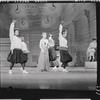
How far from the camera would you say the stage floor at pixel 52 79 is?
255 cm

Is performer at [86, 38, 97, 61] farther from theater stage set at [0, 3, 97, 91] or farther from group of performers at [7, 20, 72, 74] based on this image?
group of performers at [7, 20, 72, 74]

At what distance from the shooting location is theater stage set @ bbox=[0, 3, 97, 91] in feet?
8.46

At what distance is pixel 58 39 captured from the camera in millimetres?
2623

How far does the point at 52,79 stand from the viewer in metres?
2.57

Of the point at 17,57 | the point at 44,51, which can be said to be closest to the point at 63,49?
the point at 44,51

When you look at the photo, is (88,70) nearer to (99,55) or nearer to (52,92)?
(99,55)

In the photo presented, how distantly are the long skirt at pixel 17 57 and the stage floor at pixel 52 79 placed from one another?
0.09 metres

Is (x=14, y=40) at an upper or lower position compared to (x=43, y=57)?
upper

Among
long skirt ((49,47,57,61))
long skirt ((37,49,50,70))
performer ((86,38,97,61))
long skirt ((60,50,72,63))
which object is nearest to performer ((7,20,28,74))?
long skirt ((37,49,50,70))

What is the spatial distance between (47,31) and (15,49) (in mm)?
408

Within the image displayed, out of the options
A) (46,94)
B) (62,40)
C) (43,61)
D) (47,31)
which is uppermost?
(47,31)

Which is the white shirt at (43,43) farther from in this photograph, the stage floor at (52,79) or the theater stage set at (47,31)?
the stage floor at (52,79)

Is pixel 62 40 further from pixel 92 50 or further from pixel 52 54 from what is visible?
pixel 92 50

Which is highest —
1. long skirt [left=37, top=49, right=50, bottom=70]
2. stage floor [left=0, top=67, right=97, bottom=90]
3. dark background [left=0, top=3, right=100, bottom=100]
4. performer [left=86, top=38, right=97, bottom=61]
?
performer [left=86, top=38, right=97, bottom=61]
